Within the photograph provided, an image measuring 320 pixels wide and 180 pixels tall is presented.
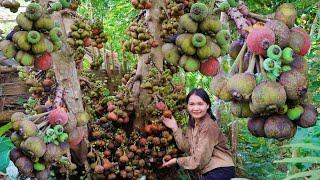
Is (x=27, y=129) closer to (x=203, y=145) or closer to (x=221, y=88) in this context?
(x=221, y=88)

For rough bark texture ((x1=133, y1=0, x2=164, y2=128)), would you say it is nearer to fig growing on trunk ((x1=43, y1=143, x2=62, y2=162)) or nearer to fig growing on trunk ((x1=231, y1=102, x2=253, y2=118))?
fig growing on trunk ((x1=43, y1=143, x2=62, y2=162))

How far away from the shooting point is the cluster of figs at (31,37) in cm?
135

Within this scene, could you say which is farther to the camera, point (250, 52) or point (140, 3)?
point (140, 3)

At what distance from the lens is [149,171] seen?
308 cm

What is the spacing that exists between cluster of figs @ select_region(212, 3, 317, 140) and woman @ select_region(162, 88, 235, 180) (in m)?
2.02

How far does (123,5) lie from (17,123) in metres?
3.31

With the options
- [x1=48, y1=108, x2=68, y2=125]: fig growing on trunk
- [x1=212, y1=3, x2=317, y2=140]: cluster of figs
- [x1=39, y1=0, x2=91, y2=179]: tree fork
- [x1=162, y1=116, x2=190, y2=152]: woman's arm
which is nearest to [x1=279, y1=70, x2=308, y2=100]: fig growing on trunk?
[x1=212, y1=3, x2=317, y2=140]: cluster of figs

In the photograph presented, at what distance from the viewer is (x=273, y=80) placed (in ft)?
3.28

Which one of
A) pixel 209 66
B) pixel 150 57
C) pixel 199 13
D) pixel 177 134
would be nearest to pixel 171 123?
pixel 177 134

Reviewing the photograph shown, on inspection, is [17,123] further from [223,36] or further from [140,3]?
[140,3]

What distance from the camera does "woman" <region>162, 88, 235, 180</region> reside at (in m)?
3.20

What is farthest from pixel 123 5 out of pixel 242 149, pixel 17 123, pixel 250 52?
pixel 250 52

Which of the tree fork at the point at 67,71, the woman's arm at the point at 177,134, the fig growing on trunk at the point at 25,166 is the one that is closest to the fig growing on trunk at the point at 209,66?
the fig growing on trunk at the point at 25,166

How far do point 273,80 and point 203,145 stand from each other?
87.9 inches
